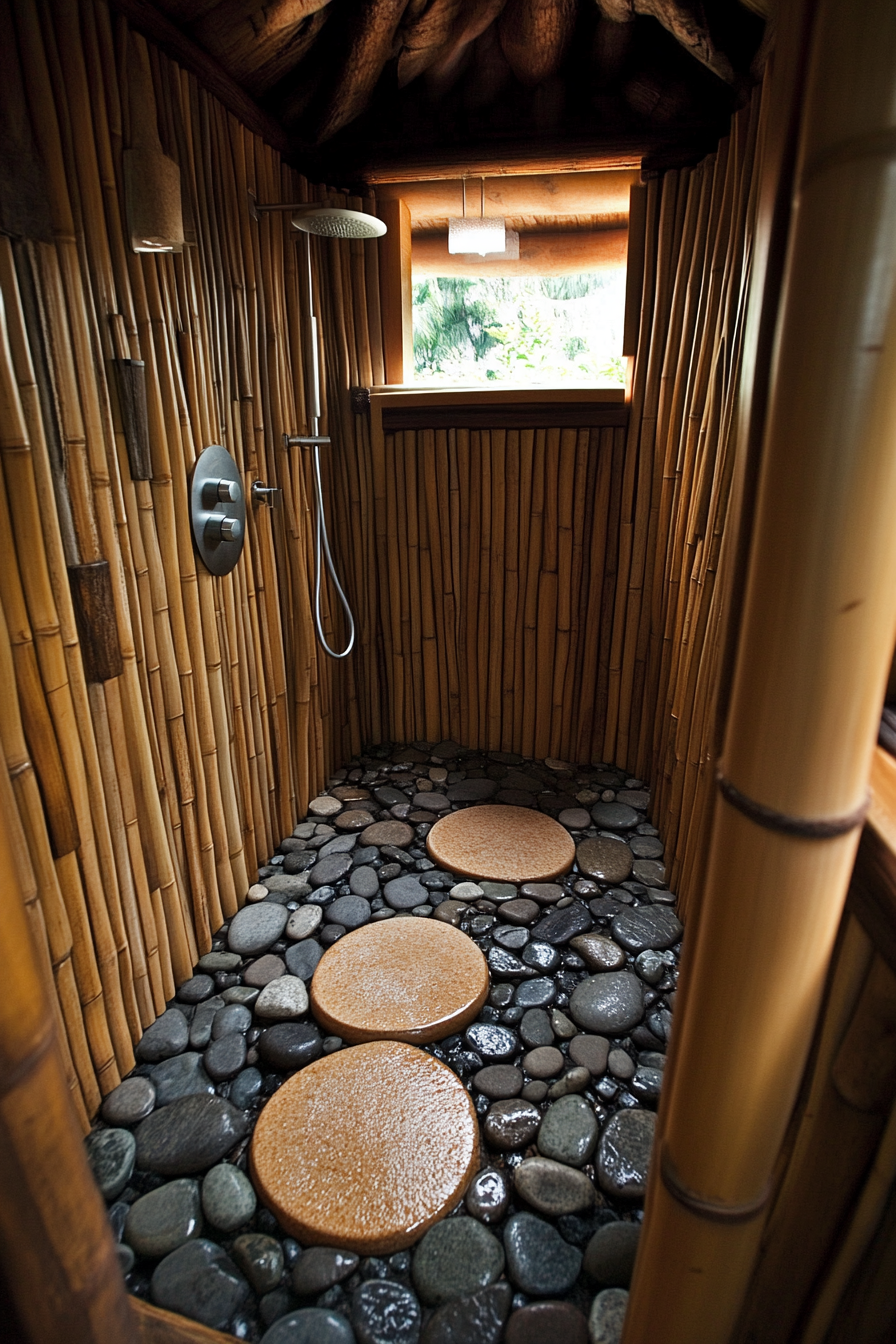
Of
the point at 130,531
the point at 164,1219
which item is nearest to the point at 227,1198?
the point at 164,1219

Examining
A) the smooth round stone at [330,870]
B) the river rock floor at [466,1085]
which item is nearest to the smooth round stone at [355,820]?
the river rock floor at [466,1085]

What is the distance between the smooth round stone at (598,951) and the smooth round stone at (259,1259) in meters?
0.97

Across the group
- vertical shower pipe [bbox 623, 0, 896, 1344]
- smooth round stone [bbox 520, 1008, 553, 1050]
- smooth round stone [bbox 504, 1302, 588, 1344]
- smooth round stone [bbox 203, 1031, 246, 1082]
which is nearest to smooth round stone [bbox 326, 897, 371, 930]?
smooth round stone [bbox 203, 1031, 246, 1082]

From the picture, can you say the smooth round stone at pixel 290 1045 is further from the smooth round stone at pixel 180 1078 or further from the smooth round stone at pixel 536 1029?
the smooth round stone at pixel 536 1029

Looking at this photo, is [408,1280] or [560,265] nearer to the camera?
[408,1280]

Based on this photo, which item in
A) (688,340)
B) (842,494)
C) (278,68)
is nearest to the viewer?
(842,494)

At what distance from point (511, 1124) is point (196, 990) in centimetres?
86

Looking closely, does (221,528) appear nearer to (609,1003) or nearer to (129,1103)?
(129,1103)

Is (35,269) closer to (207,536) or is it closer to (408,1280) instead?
(207,536)

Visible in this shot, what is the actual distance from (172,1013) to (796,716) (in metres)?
1.76

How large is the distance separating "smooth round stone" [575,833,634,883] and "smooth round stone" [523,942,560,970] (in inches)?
14.4

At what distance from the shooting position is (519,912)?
2146mm

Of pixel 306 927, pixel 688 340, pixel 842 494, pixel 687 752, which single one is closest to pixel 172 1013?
pixel 306 927

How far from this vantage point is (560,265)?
2.86 m
